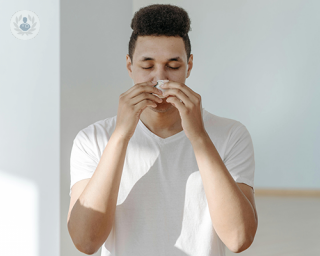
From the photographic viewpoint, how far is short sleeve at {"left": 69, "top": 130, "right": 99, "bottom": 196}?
1.22m

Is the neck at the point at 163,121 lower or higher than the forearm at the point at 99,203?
higher

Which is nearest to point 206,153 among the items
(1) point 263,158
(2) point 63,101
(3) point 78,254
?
(2) point 63,101

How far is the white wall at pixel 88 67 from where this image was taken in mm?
1644

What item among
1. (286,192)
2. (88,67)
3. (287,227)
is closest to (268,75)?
(286,192)

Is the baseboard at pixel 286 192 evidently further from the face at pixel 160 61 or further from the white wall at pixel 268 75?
the face at pixel 160 61

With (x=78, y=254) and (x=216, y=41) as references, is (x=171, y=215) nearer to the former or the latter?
(x=78, y=254)

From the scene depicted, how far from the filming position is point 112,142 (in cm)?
114

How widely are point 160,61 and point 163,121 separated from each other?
0.75 ft

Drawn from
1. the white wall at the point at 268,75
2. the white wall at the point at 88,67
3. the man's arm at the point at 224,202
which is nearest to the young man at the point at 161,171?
the man's arm at the point at 224,202

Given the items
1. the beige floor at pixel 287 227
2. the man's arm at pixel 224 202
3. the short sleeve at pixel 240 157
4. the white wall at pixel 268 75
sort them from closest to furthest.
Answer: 1. the man's arm at pixel 224 202
2. the short sleeve at pixel 240 157
3. the beige floor at pixel 287 227
4. the white wall at pixel 268 75

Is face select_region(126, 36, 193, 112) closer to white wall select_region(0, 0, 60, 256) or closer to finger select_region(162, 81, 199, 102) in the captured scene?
finger select_region(162, 81, 199, 102)

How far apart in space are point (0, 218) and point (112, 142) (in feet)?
2.80

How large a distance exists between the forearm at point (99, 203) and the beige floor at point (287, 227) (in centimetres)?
251

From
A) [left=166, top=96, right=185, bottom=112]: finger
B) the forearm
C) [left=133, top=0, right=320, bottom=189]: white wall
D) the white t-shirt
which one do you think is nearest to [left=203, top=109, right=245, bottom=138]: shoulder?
the white t-shirt
